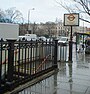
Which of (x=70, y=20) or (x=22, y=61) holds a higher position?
(x=70, y=20)

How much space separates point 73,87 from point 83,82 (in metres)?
1.05

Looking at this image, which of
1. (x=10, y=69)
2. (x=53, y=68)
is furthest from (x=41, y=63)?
(x=10, y=69)

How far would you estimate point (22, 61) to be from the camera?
25.7 ft

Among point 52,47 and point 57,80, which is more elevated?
point 52,47

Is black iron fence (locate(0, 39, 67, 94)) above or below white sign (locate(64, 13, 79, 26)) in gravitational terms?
below

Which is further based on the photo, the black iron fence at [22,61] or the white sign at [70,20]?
the white sign at [70,20]

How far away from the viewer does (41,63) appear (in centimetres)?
1008

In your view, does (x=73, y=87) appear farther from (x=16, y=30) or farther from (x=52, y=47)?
(x=16, y=30)

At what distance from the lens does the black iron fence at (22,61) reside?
6.57 meters

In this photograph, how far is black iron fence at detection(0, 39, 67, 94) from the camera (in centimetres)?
657

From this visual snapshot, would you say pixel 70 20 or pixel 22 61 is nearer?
pixel 22 61

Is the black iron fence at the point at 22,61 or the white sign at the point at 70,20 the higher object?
the white sign at the point at 70,20

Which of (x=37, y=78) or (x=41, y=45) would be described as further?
(x=41, y=45)

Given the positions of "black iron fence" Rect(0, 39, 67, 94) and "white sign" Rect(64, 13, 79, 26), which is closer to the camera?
"black iron fence" Rect(0, 39, 67, 94)
